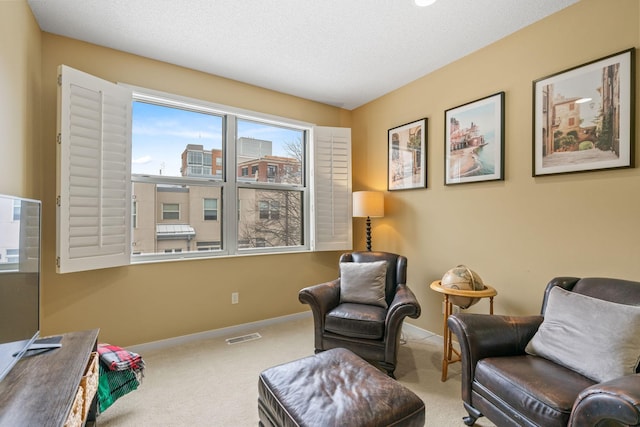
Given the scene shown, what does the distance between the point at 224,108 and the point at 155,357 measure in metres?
2.48

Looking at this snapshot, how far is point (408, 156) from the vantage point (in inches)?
130

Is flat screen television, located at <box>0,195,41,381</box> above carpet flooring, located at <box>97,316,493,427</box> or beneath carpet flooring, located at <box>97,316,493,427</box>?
above

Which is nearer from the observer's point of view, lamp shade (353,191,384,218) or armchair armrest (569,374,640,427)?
armchair armrest (569,374,640,427)

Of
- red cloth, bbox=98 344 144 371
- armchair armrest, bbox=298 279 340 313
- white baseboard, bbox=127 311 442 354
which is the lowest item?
white baseboard, bbox=127 311 442 354

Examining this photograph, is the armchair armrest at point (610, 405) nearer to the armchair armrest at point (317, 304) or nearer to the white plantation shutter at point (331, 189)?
the armchair armrest at point (317, 304)

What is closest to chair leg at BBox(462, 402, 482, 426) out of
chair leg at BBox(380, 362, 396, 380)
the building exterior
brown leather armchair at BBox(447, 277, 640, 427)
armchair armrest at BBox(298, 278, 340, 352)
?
brown leather armchair at BBox(447, 277, 640, 427)

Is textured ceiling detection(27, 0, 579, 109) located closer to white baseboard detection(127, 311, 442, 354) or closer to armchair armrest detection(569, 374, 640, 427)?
armchair armrest detection(569, 374, 640, 427)

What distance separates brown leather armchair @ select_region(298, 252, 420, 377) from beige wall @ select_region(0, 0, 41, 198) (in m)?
2.13

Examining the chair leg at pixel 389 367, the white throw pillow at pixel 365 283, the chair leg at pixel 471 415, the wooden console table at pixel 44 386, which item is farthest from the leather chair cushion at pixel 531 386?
the wooden console table at pixel 44 386

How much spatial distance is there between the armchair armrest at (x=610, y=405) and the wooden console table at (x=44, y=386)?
6.27 feet

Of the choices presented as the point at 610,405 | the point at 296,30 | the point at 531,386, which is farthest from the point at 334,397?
the point at 296,30

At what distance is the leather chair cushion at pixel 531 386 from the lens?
128 centimetres

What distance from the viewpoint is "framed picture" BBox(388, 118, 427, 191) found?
10.3ft

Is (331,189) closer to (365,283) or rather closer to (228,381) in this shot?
(365,283)
